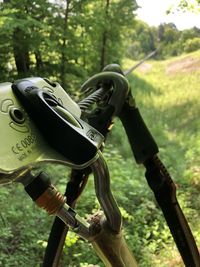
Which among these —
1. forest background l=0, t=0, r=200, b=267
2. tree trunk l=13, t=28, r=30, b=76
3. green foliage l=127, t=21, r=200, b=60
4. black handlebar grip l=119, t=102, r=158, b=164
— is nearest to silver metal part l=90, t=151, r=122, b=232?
black handlebar grip l=119, t=102, r=158, b=164

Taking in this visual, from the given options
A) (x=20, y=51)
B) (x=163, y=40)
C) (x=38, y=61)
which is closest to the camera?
(x=20, y=51)

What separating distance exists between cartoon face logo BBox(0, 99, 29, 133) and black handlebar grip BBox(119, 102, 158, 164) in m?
0.40

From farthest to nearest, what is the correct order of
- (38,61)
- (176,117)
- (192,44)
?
1. (176,117)
2. (192,44)
3. (38,61)

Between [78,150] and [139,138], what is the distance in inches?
16.5

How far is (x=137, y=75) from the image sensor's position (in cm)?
1205

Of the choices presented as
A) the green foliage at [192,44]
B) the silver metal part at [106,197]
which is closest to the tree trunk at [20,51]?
the green foliage at [192,44]

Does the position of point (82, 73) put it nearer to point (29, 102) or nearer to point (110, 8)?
point (110, 8)

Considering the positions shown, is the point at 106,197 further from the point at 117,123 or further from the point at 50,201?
the point at 117,123

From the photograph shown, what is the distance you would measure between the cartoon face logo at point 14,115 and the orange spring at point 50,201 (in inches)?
3.4

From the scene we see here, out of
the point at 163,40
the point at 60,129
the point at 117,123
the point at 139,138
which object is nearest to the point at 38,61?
the point at 117,123

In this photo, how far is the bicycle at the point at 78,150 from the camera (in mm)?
486

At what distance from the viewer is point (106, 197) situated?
62cm

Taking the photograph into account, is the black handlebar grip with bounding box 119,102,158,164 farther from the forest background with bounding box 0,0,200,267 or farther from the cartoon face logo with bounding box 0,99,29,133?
the forest background with bounding box 0,0,200,267

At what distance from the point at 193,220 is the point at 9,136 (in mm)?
2559
